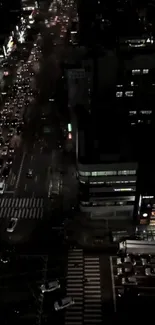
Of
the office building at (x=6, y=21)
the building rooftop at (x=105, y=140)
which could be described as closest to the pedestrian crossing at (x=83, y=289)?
the building rooftop at (x=105, y=140)

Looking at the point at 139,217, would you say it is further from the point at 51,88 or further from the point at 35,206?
the point at 51,88

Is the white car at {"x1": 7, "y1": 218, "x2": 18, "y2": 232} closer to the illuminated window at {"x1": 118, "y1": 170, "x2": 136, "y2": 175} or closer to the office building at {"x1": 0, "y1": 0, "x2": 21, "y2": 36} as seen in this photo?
the illuminated window at {"x1": 118, "y1": 170, "x2": 136, "y2": 175}

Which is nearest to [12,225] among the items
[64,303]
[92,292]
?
[64,303]

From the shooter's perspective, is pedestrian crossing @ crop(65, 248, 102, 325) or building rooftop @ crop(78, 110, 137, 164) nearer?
pedestrian crossing @ crop(65, 248, 102, 325)

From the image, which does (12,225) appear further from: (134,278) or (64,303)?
(134,278)

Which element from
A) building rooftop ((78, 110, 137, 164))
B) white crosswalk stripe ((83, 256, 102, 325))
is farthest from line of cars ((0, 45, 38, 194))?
white crosswalk stripe ((83, 256, 102, 325))

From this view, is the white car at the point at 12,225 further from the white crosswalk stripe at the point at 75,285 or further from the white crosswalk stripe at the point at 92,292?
the white crosswalk stripe at the point at 92,292
